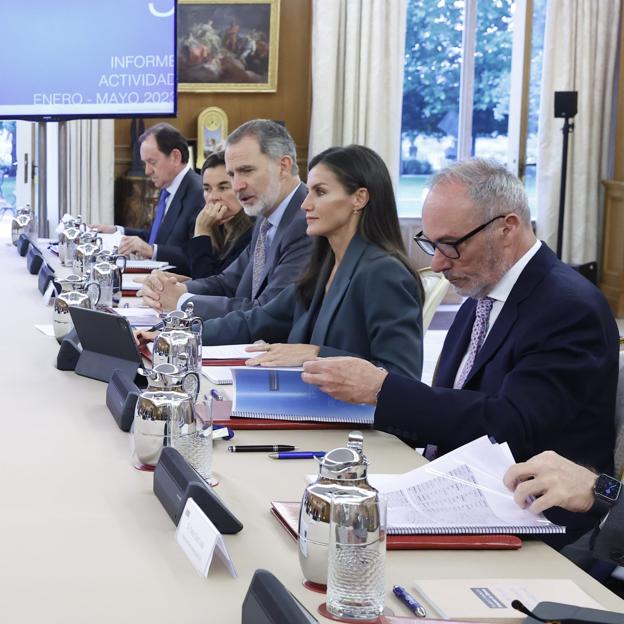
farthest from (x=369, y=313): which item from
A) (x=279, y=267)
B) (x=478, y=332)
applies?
(x=279, y=267)

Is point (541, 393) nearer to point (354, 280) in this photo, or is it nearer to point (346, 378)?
point (346, 378)

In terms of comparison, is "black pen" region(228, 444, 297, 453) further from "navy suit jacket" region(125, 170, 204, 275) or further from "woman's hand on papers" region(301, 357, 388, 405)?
"navy suit jacket" region(125, 170, 204, 275)

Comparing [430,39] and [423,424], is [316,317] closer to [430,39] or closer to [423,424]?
[423,424]

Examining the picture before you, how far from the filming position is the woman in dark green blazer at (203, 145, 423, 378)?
2871 mm

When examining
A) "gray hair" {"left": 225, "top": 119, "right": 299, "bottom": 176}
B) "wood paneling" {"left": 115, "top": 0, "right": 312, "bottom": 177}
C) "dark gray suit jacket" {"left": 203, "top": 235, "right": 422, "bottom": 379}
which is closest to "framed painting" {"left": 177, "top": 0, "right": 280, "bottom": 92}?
"wood paneling" {"left": 115, "top": 0, "right": 312, "bottom": 177}

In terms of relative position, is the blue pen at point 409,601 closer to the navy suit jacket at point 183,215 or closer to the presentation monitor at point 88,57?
the navy suit jacket at point 183,215

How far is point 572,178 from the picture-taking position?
8.88 m

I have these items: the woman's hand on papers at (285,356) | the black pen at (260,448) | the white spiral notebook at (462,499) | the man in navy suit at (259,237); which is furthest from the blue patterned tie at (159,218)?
the white spiral notebook at (462,499)

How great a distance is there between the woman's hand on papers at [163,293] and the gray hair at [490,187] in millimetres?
1587

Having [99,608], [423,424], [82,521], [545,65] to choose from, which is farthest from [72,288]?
[545,65]

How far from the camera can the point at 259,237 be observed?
14.4 feet

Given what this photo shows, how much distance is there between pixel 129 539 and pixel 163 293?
2345 millimetres

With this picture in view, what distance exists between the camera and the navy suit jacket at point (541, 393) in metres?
2.31

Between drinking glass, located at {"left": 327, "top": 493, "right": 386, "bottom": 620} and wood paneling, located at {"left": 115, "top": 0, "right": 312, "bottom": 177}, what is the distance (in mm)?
7234
